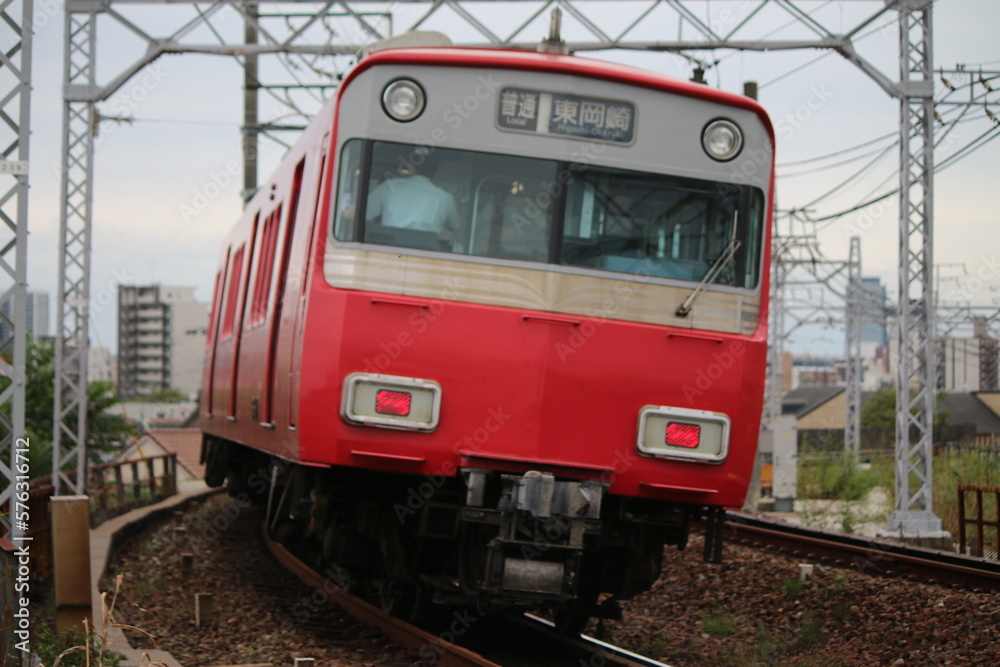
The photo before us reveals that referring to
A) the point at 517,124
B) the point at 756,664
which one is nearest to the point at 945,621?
the point at 756,664

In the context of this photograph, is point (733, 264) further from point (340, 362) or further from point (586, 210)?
point (340, 362)

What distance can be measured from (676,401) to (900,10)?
9044 mm

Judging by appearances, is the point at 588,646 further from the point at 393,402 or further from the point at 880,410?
the point at 880,410

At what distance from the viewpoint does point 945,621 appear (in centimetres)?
734

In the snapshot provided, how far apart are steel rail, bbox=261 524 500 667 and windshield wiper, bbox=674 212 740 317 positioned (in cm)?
219

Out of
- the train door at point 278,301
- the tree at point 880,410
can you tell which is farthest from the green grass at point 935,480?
the tree at point 880,410

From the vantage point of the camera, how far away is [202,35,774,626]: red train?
5.86m

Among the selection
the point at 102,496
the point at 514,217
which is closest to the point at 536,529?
the point at 514,217

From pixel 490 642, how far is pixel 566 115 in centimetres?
364

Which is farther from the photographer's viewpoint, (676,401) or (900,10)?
(900,10)

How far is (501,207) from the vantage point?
613cm

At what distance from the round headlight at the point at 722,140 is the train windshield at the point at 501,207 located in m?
0.31

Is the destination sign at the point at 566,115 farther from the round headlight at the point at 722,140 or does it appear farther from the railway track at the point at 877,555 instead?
the railway track at the point at 877,555

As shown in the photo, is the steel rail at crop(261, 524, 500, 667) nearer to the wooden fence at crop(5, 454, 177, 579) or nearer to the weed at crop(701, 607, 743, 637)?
the wooden fence at crop(5, 454, 177, 579)
